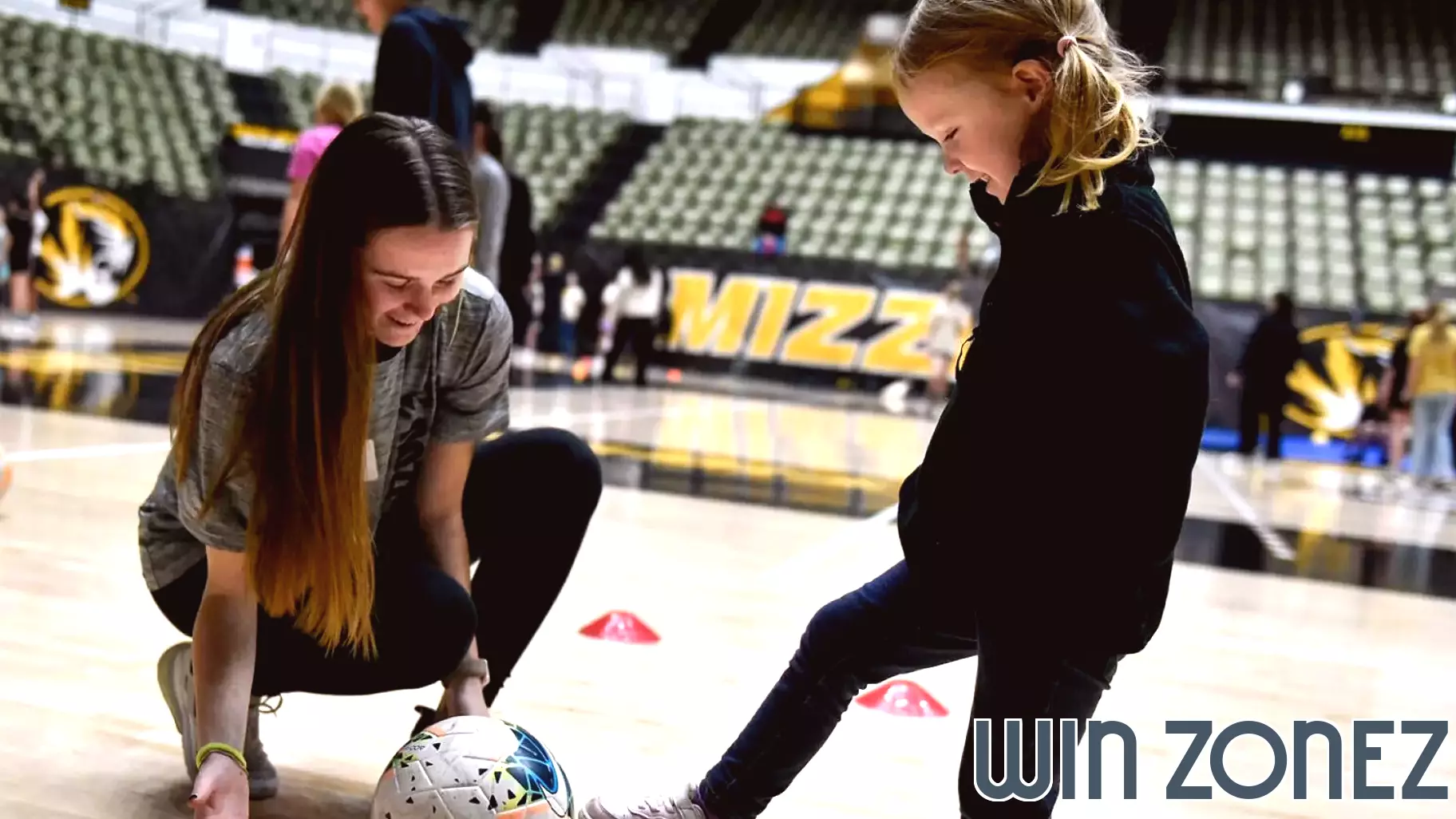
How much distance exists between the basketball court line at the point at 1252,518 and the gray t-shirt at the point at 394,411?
342 centimetres

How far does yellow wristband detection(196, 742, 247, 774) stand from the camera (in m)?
1.81

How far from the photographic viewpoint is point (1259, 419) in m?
13.1

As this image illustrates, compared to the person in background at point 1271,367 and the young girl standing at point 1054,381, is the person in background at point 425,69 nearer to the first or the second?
the young girl standing at point 1054,381

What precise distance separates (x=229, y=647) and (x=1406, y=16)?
24864 millimetres

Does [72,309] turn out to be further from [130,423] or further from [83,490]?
[83,490]

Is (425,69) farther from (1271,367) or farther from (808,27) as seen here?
(808,27)

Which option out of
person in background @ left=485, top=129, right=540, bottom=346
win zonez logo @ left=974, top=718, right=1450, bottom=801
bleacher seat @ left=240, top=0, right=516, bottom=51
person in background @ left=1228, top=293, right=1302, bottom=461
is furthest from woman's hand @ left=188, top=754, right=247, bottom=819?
bleacher seat @ left=240, top=0, right=516, bottom=51

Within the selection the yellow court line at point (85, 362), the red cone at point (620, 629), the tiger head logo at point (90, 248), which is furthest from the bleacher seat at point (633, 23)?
the red cone at point (620, 629)

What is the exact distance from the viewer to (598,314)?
57.7ft

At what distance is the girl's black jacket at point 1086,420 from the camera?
167 cm

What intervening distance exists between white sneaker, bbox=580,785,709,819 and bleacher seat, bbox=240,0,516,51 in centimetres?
1955

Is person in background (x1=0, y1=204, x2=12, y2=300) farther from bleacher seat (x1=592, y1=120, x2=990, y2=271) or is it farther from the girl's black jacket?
the girl's black jacket

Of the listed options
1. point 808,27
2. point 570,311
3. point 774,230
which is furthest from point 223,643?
point 808,27

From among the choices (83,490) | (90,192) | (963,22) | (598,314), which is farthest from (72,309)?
(963,22)
